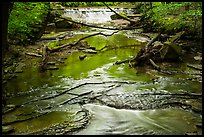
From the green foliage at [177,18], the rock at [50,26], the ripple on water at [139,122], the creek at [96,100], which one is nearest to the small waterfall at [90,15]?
the rock at [50,26]

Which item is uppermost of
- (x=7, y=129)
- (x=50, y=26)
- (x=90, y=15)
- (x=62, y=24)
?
(x=90, y=15)

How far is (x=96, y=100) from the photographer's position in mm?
7203

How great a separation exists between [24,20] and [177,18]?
7943 millimetres

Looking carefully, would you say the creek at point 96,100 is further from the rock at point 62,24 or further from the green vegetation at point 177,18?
the rock at point 62,24

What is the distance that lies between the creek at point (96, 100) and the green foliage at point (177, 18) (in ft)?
7.69

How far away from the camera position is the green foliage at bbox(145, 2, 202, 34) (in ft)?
40.1

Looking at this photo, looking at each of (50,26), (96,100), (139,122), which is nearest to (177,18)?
(50,26)

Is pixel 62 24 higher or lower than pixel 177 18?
lower

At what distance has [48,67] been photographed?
10414 millimetres

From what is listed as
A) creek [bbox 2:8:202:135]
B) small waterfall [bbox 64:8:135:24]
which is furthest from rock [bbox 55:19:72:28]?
creek [bbox 2:8:202:135]

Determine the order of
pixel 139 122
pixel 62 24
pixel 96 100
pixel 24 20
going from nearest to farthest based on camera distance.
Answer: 1. pixel 139 122
2. pixel 96 100
3. pixel 24 20
4. pixel 62 24

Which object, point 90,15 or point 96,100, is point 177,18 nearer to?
point 96,100

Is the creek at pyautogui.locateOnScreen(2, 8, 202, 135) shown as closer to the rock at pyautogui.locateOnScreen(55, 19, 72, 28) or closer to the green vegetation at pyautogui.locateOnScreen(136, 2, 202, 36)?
the green vegetation at pyautogui.locateOnScreen(136, 2, 202, 36)

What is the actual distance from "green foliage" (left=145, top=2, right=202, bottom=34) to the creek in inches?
92.2
